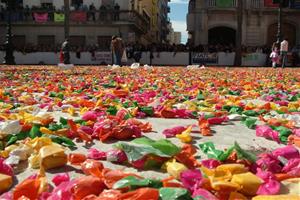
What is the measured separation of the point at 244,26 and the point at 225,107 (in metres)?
40.3

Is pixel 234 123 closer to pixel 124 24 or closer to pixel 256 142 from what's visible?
pixel 256 142

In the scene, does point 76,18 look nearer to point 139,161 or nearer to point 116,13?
point 116,13

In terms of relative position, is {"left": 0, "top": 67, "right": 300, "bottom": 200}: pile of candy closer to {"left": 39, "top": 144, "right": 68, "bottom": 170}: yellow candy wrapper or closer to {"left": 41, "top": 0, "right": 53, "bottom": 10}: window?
{"left": 39, "top": 144, "right": 68, "bottom": 170}: yellow candy wrapper

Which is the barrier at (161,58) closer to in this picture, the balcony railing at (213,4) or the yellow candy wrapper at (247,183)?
the balcony railing at (213,4)

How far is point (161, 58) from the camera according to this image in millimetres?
36188

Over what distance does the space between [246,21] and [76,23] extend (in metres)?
16.2

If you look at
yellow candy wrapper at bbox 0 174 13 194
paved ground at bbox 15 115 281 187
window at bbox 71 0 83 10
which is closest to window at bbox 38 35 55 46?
window at bbox 71 0 83 10

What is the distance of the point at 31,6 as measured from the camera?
48.6m

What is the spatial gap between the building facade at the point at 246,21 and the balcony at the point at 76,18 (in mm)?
6796

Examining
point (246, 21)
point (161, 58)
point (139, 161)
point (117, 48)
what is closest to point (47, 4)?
point (161, 58)

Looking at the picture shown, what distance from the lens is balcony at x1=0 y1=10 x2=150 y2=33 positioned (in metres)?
46.7

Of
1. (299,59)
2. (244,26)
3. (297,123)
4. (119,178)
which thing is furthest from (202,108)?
(244,26)

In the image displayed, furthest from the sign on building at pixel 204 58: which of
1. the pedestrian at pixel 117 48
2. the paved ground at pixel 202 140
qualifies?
the paved ground at pixel 202 140

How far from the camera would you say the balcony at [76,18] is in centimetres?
4666
